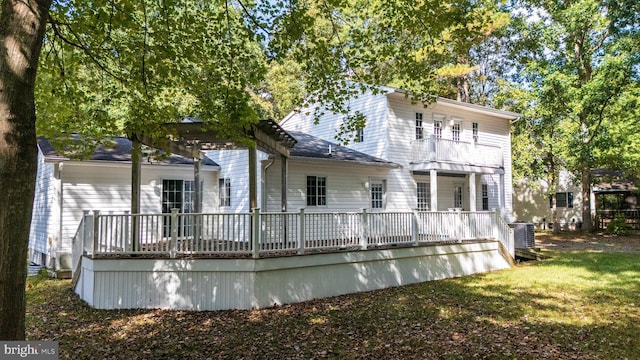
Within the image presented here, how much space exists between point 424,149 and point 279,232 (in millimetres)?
9817

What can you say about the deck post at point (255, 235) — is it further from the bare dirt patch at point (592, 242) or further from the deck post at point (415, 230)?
the bare dirt patch at point (592, 242)

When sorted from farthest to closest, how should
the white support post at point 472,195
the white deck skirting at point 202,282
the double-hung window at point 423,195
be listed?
the double-hung window at point 423,195
the white support post at point 472,195
the white deck skirting at point 202,282

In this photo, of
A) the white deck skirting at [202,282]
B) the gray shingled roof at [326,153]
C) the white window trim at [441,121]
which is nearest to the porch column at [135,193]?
the white deck skirting at [202,282]

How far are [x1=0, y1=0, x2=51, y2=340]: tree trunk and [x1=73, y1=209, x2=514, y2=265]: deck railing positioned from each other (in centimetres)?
524

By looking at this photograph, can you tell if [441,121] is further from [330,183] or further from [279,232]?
[279,232]

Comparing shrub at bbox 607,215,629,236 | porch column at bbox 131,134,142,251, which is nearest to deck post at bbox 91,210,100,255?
porch column at bbox 131,134,142,251

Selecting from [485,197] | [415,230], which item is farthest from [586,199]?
[415,230]

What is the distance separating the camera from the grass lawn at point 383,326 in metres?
6.19

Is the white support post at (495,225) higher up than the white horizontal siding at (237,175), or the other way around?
the white horizontal siding at (237,175)

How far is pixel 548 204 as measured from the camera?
30.5 m

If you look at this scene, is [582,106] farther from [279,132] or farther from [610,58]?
[279,132]

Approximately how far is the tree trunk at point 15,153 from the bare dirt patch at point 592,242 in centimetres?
2058

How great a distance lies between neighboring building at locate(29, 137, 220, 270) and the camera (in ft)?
41.0

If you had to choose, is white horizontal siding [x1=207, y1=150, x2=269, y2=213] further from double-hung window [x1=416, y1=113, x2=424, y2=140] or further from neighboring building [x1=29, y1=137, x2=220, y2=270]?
double-hung window [x1=416, y1=113, x2=424, y2=140]
